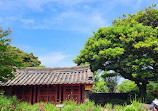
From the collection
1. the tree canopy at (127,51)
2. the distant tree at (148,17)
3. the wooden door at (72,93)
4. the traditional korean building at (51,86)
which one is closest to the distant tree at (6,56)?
the traditional korean building at (51,86)

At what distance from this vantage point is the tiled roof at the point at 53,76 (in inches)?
482

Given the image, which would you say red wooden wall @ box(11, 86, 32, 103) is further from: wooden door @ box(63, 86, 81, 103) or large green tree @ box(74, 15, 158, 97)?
large green tree @ box(74, 15, 158, 97)

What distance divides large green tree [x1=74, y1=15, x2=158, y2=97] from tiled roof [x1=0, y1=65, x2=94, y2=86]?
15.2 feet

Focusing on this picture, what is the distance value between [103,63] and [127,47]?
3.47 metres

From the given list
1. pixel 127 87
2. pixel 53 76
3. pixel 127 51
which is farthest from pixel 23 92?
pixel 127 87

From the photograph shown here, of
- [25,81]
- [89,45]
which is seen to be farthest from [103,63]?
[25,81]

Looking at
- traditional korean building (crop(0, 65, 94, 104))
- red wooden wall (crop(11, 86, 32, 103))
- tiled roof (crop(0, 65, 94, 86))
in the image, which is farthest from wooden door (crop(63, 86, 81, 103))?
red wooden wall (crop(11, 86, 32, 103))

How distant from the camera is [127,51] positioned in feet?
60.0

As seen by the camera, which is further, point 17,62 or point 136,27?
point 136,27

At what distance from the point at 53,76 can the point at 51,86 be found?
3.08 ft

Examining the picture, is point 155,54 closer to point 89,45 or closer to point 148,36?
Result: point 148,36

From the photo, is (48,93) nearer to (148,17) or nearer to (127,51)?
(127,51)

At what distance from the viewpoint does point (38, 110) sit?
962cm

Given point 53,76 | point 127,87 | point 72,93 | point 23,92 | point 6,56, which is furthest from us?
point 127,87
